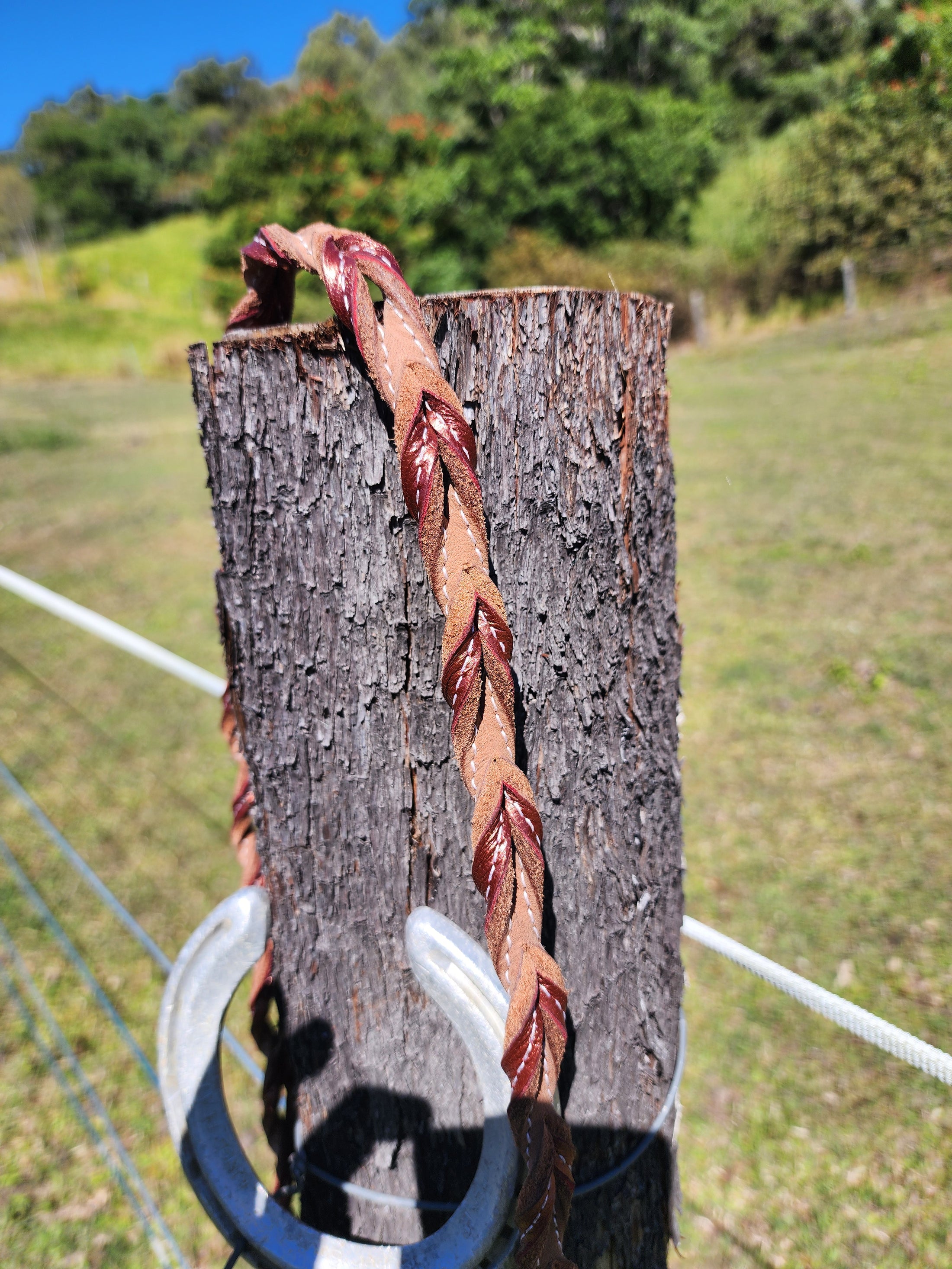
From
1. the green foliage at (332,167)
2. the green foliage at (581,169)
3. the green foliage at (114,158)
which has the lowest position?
the green foliage at (581,169)

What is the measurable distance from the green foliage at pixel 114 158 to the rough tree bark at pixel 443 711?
170 feet

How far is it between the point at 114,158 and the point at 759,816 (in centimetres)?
5864

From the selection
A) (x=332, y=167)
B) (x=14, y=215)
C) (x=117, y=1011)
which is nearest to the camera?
(x=117, y=1011)

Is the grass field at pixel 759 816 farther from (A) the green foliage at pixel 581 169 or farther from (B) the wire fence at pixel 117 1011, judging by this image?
(A) the green foliage at pixel 581 169

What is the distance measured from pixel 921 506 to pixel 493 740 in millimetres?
6787

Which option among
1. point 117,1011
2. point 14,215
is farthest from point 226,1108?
point 14,215

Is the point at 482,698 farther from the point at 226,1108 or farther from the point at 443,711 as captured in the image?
the point at 226,1108

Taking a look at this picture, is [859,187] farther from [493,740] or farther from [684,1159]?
[684,1159]

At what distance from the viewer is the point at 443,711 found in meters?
0.85

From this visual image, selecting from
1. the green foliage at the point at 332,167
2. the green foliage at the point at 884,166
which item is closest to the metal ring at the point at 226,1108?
the green foliage at the point at 884,166

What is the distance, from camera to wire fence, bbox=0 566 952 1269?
120cm

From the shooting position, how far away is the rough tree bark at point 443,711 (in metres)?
0.78

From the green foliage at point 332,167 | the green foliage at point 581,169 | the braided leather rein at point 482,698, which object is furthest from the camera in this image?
the green foliage at point 332,167

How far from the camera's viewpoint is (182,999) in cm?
87
